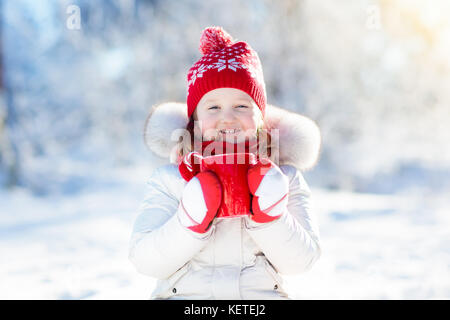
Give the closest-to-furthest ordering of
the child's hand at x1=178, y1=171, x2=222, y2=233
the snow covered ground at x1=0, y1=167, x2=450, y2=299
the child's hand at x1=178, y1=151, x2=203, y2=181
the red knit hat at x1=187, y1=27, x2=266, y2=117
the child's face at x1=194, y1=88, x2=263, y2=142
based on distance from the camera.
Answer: the child's hand at x1=178, y1=171, x2=222, y2=233, the child's hand at x1=178, y1=151, x2=203, y2=181, the child's face at x1=194, y1=88, x2=263, y2=142, the red knit hat at x1=187, y1=27, x2=266, y2=117, the snow covered ground at x1=0, y1=167, x2=450, y2=299

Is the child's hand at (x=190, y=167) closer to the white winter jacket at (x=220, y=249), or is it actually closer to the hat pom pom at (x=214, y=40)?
the white winter jacket at (x=220, y=249)

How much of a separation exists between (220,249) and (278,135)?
0.57m

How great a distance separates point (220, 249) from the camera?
1500mm

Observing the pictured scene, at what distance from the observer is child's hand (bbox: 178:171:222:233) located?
1.25 metres

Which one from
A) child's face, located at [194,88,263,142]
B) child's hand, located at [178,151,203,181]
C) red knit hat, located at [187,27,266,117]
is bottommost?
child's hand, located at [178,151,203,181]

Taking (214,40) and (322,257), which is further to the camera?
(322,257)

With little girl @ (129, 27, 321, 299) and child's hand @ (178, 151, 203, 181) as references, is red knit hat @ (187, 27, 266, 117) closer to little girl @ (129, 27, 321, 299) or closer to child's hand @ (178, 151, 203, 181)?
little girl @ (129, 27, 321, 299)

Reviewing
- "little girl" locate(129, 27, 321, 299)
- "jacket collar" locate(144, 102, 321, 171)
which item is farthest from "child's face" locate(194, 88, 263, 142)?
"jacket collar" locate(144, 102, 321, 171)

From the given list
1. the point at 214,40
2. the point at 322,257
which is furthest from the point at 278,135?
the point at 322,257

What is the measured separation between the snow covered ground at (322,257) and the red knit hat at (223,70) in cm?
81

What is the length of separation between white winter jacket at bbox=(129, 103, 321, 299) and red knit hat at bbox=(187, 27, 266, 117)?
1.09 ft

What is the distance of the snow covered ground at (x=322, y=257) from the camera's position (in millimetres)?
2406

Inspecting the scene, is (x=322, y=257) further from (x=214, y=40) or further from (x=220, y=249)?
(x=214, y=40)
